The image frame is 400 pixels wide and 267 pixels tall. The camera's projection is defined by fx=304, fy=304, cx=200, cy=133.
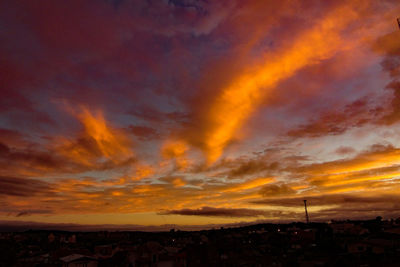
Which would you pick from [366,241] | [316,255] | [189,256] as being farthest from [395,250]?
[189,256]

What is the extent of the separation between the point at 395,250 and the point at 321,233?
143 feet

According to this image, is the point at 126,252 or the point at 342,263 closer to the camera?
the point at 342,263

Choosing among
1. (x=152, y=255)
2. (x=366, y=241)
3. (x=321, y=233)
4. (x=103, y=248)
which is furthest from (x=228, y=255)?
(x=321, y=233)

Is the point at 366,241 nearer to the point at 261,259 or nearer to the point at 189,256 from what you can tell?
the point at 261,259

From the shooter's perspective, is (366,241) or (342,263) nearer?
(342,263)

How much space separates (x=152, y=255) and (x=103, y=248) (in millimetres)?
18459

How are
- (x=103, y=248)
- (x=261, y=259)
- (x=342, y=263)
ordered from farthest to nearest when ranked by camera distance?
(x=103, y=248)
(x=261, y=259)
(x=342, y=263)

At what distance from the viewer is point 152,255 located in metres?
52.5

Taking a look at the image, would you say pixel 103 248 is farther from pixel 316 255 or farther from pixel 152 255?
pixel 316 255

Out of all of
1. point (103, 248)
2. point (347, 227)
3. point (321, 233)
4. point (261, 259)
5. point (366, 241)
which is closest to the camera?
point (261, 259)

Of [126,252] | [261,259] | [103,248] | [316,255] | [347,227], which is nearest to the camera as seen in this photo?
[316,255]

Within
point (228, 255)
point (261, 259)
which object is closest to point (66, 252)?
point (228, 255)

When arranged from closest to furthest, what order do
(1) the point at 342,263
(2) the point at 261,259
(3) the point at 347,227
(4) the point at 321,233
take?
(1) the point at 342,263, (2) the point at 261,259, (4) the point at 321,233, (3) the point at 347,227

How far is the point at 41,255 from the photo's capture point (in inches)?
2269
